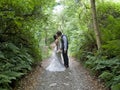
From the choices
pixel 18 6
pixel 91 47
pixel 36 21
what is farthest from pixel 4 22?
pixel 91 47

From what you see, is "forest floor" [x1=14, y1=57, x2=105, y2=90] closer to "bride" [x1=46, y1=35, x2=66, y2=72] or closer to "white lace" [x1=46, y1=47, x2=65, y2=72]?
"white lace" [x1=46, y1=47, x2=65, y2=72]

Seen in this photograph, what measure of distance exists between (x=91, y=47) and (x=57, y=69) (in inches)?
82.3

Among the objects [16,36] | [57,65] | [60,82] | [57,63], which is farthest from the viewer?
[57,63]

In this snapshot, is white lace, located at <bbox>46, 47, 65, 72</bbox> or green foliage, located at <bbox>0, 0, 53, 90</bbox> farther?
white lace, located at <bbox>46, 47, 65, 72</bbox>

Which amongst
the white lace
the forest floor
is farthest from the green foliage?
the white lace

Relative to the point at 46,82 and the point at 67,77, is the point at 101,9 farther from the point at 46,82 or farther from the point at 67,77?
the point at 46,82

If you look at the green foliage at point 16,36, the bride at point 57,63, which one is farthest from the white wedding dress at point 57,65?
the green foliage at point 16,36

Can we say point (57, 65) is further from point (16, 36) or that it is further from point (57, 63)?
point (16, 36)

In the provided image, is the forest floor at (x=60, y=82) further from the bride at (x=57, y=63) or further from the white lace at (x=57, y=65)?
the bride at (x=57, y=63)

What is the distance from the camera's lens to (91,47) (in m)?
11.3

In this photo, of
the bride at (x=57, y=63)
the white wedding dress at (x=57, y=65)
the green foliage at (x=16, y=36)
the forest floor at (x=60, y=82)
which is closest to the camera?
the green foliage at (x=16, y=36)

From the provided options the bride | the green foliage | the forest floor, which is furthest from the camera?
the bride

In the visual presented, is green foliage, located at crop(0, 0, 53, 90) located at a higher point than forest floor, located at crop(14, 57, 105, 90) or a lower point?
higher

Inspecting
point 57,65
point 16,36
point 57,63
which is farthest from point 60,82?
point 57,63
